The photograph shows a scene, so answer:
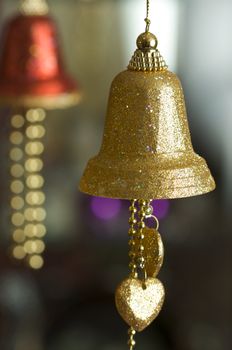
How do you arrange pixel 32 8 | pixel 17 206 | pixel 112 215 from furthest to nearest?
pixel 112 215 → pixel 17 206 → pixel 32 8

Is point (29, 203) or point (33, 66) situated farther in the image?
point (29, 203)

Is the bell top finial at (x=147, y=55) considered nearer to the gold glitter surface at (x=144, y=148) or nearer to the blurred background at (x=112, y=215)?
the gold glitter surface at (x=144, y=148)

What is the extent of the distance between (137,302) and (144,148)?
16 cm

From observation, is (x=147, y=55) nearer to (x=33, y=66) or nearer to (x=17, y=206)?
(x=33, y=66)

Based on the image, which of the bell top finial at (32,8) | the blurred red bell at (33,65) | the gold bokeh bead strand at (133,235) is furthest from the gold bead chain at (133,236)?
the bell top finial at (32,8)

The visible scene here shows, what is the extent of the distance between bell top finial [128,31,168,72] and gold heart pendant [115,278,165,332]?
8.6 inches

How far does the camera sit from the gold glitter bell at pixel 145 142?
1.22 metres

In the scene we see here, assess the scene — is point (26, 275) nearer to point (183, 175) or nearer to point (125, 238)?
point (125, 238)

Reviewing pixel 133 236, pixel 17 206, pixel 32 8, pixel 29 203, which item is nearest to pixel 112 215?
pixel 17 206

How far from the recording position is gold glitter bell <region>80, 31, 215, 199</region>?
122cm

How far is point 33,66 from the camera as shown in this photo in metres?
2.18

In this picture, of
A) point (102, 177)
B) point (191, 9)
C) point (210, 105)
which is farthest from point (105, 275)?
point (102, 177)

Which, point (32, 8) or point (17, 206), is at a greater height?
point (32, 8)

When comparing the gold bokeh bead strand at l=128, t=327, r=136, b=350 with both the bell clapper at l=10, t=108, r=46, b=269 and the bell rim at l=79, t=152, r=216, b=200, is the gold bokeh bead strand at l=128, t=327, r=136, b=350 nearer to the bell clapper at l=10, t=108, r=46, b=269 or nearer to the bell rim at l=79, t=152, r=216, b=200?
the bell rim at l=79, t=152, r=216, b=200
